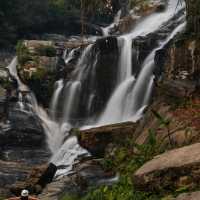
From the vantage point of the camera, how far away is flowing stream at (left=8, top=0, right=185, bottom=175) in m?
23.7

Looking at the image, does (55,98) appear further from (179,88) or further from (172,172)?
(172,172)

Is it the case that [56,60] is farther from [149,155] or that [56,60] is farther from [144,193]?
[144,193]

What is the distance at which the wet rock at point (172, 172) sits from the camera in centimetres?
1022

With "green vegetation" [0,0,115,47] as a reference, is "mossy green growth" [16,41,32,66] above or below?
below

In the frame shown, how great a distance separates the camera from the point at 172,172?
10.6m

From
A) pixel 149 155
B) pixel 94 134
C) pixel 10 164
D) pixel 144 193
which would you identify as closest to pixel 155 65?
pixel 94 134

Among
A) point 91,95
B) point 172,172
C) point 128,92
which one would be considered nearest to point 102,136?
point 128,92

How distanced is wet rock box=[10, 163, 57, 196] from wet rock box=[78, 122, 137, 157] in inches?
75.1

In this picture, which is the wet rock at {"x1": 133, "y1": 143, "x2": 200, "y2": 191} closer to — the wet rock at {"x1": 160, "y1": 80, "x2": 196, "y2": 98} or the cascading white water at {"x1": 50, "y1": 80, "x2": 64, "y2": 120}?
the wet rock at {"x1": 160, "y1": 80, "x2": 196, "y2": 98}

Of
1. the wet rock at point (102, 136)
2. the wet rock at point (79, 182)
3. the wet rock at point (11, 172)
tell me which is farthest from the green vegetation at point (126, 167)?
the wet rock at point (11, 172)

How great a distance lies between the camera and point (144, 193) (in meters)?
11.0

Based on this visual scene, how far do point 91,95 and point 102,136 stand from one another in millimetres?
7503

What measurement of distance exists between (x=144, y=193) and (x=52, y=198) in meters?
A: 4.70

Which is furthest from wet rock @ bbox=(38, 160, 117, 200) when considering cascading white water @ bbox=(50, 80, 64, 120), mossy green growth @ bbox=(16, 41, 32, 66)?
mossy green growth @ bbox=(16, 41, 32, 66)
